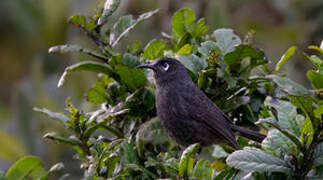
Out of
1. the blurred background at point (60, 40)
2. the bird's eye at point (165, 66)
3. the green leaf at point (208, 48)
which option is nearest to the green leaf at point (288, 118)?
the green leaf at point (208, 48)

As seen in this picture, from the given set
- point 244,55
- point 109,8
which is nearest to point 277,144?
point 244,55

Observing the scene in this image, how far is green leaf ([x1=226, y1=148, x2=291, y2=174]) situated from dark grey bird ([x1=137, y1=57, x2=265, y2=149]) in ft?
4.12

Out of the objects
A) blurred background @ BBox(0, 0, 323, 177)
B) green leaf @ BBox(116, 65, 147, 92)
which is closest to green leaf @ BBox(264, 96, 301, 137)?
green leaf @ BBox(116, 65, 147, 92)

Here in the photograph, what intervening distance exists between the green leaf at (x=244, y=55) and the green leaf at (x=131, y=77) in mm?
443

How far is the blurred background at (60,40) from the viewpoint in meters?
5.71

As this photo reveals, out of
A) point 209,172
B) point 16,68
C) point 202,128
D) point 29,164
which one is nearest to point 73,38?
point 16,68

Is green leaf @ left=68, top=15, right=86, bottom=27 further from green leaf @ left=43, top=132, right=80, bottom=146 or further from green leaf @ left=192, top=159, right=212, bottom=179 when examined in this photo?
green leaf @ left=192, top=159, right=212, bottom=179

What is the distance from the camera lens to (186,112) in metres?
3.45

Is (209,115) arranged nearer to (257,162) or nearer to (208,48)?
(208,48)

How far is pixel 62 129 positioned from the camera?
5.78 m

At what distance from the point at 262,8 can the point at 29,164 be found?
5.40 meters

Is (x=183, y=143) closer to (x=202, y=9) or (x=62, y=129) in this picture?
(x=62, y=129)

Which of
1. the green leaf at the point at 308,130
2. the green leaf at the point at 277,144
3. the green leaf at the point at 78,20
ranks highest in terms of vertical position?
the green leaf at the point at 78,20

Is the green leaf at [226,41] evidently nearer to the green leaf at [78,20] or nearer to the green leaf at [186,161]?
the green leaf at [78,20]
